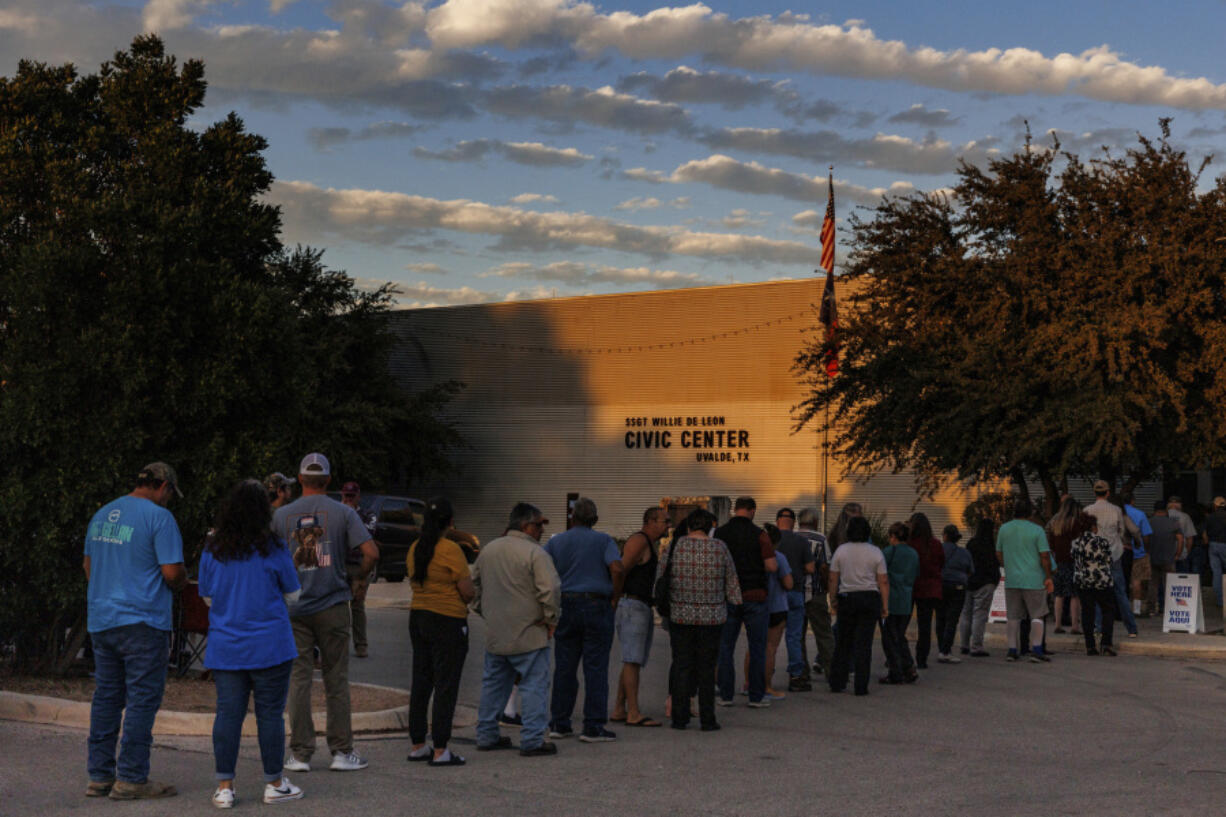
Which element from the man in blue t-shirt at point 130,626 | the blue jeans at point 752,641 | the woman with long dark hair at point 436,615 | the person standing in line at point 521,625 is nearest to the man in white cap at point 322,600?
the woman with long dark hair at point 436,615

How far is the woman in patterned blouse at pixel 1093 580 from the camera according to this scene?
17234 millimetres

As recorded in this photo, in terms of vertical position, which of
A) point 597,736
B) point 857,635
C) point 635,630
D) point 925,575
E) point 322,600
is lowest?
point 597,736

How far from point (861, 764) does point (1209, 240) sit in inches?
721

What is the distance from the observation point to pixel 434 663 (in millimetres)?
9477

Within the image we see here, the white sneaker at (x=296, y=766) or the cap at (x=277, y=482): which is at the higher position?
the cap at (x=277, y=482)

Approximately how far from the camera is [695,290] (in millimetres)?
45875

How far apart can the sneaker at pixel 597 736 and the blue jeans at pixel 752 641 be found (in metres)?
2.18

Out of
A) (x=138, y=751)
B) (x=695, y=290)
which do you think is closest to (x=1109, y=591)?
(x=138, y=751)

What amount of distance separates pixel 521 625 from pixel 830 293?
975 inches

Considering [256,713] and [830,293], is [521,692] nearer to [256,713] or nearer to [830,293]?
[256,713]

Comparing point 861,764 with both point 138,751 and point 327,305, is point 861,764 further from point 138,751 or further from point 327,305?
point 327,305

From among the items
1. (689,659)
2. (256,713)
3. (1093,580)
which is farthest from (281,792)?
(1093,580)

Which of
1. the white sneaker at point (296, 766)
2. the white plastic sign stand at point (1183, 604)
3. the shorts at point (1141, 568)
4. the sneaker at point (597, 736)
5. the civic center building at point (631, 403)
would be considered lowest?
the sneaker at point (597, 736)

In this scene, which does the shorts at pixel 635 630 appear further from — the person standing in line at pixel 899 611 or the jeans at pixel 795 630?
the person standing in line at pixel 899 611
